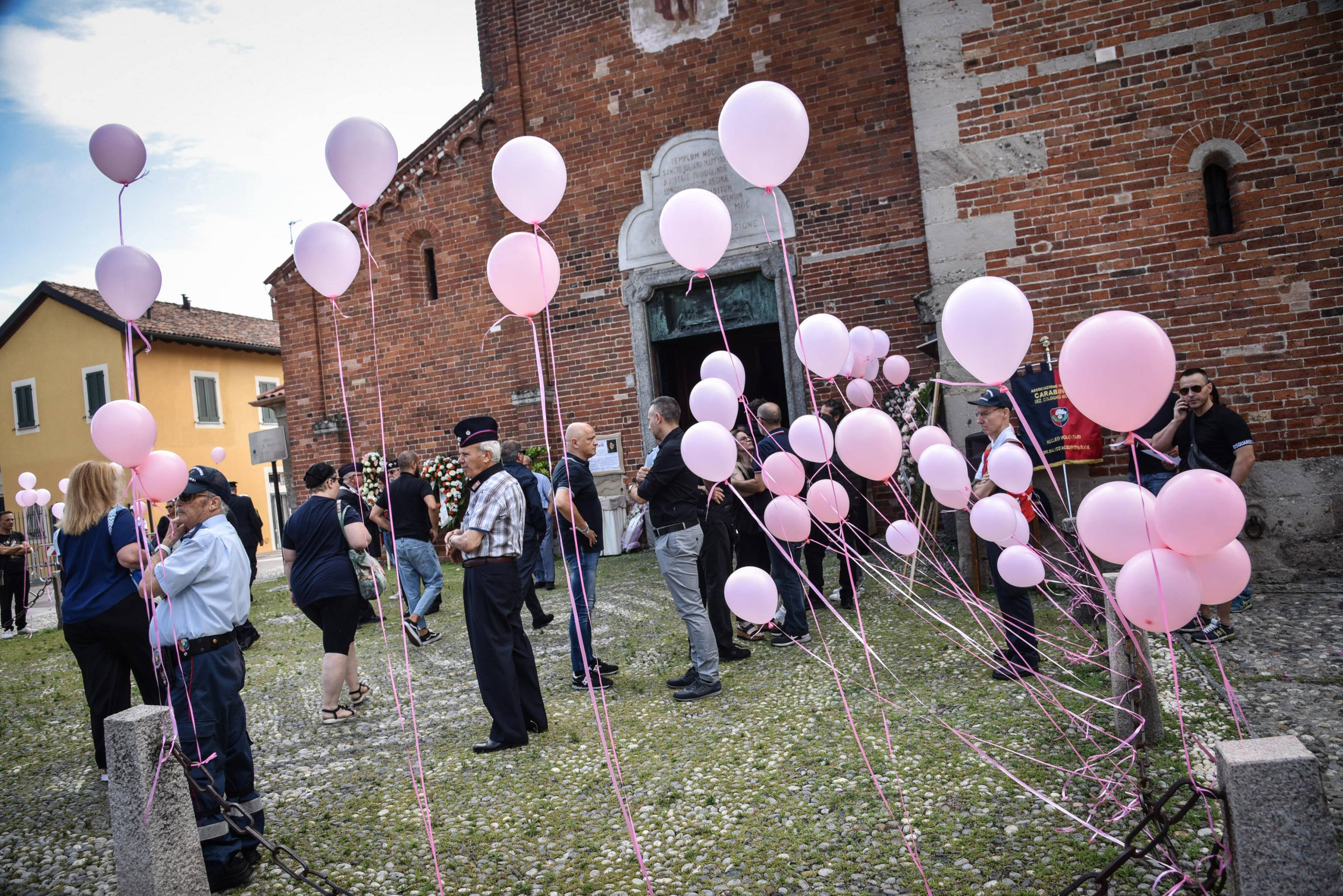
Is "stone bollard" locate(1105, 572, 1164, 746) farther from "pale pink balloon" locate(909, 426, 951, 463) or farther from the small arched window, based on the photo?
the small arched window

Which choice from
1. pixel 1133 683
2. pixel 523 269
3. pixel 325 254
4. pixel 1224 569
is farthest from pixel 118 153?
pixel 1133 683

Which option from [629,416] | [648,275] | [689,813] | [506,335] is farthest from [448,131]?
[689,813]

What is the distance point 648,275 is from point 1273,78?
6.64 metres

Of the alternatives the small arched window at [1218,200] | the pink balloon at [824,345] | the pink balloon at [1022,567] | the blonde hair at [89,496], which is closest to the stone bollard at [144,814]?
the blonde hair at [89,496]

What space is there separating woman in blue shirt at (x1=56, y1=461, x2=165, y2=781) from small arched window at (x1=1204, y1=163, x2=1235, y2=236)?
27.4ft

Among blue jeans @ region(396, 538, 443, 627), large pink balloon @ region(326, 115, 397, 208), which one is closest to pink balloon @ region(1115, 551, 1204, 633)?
large pink balloon @ region(326, 115, 397, 208)

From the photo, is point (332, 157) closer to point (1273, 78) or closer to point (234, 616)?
point (234, 616)

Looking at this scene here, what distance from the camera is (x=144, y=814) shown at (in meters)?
2.67

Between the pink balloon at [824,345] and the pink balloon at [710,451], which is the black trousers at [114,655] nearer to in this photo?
the pink balloon at [710,451]

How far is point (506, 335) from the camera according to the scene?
11.0 m

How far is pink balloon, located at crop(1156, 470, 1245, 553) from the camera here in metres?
2.10

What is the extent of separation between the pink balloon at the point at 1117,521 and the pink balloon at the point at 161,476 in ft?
11.4

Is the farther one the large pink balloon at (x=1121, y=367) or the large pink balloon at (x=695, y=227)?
the large pink balloon at (x=695, y=227)

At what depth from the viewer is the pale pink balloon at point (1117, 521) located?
7.94 feet
